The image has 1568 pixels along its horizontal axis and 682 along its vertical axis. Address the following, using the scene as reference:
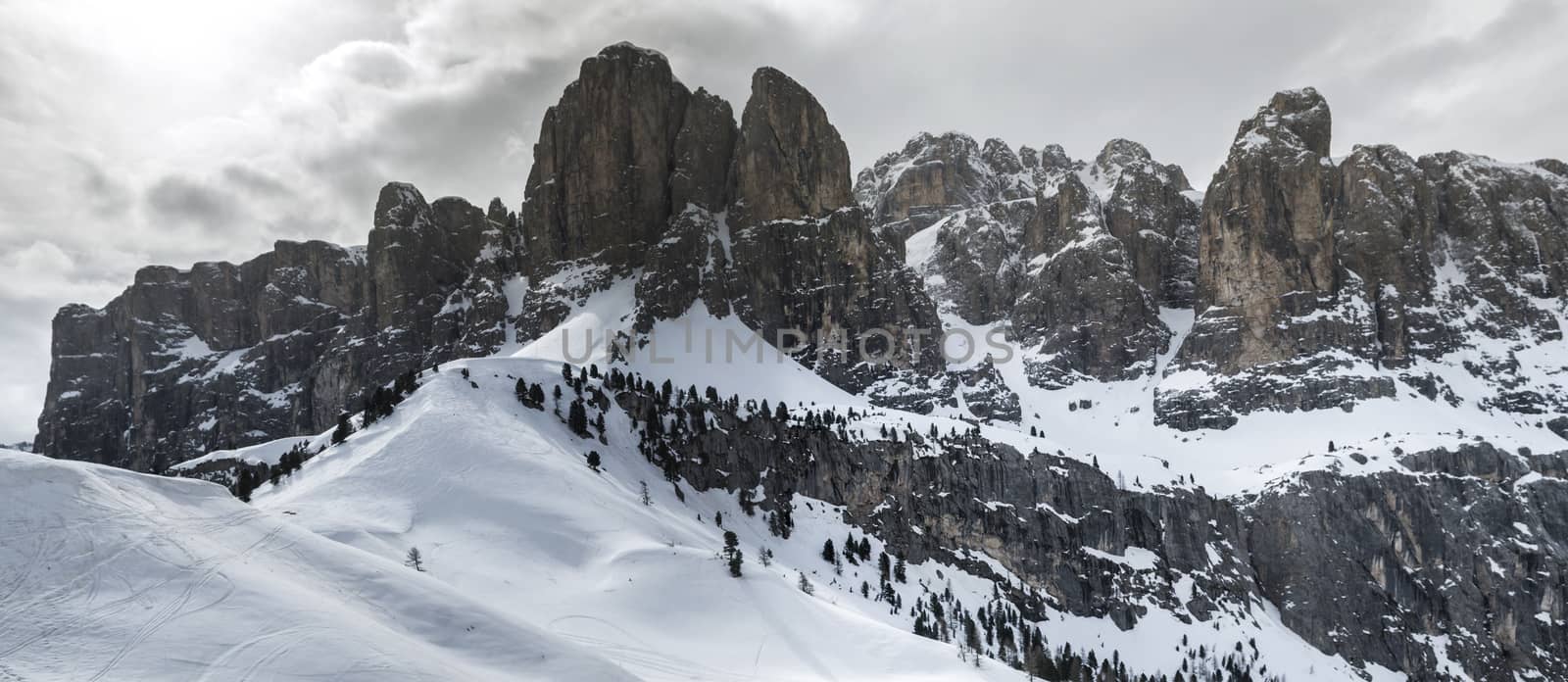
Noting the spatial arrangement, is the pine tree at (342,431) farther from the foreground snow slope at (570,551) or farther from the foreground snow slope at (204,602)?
the foreground snow slope at (204,602)

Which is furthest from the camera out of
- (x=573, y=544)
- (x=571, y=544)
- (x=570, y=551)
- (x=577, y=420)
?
(x=577, y=420)

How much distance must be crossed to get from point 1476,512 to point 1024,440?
96257 mm

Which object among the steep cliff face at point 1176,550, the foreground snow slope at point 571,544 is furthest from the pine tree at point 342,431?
the steep cliff face at point 1176,550

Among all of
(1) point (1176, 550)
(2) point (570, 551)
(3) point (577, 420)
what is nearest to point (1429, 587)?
(1) point (1176, 550)

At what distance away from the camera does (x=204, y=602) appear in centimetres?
3991

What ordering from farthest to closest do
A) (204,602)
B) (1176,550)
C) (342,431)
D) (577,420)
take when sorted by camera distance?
1. (1176,550)
2. (577,420)
3. (342,431)
4. (204,602)

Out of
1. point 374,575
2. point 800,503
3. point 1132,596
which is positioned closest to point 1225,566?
point 1132,596

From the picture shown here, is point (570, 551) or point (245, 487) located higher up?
point (245, 487)

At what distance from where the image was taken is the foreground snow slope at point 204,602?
35938 millimetres

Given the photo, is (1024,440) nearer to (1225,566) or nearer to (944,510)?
(944,510)

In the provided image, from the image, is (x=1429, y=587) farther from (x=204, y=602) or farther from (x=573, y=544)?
(x=204, y=602)

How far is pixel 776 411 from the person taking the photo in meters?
189

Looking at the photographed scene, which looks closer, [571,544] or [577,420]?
[571,544]

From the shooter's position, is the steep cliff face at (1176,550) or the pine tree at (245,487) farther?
the steep cliff face at (1176,550)
